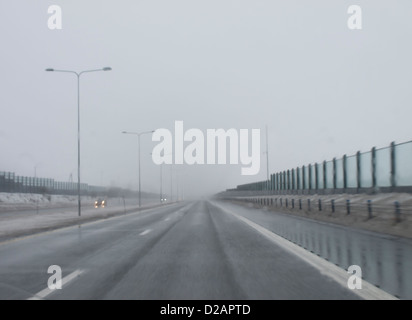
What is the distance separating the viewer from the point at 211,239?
16375 mm

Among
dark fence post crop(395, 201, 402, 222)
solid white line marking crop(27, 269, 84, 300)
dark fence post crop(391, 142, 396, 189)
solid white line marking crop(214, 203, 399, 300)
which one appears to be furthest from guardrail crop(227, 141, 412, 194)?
solid white line marking crop(27, 269, 84, 300)

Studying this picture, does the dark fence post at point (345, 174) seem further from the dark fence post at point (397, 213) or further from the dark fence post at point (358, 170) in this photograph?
the dark fence post at point (397, 213)

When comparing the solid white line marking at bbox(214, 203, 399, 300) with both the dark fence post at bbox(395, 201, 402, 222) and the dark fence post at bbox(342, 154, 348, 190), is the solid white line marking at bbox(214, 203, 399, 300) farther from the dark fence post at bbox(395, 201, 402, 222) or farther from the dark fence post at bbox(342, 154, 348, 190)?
the dark fence post at bbox(342, 154, 348, 190)

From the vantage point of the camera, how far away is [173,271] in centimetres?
949

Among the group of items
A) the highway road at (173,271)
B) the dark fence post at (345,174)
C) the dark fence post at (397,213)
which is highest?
the dark fence post at (345,174)

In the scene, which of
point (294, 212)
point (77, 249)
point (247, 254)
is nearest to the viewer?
point (247, 254)

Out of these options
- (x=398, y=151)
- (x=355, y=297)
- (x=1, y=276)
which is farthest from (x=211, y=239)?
(x=398, y=151)

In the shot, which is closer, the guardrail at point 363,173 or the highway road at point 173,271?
the highway road at point 173,271

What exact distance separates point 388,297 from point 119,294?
4.15m

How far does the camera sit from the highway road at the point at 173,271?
7.36m

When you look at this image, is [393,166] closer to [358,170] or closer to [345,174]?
[358,170]

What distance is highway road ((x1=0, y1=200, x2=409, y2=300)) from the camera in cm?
736

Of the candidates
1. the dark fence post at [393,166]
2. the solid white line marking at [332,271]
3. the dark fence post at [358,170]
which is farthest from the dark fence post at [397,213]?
the dark fence post at [358,170]
